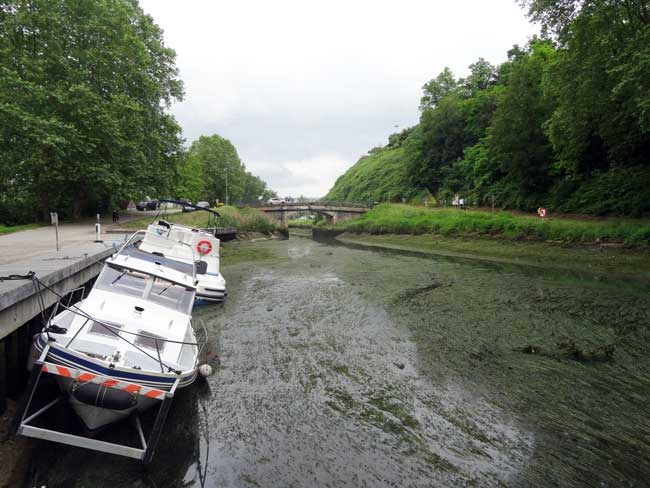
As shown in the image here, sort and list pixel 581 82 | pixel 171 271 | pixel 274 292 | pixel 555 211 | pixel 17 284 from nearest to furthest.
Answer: pixel 17 284 → pixel 171 271 → pixel 274 292 → pixel 581 82 → pixel 555 211

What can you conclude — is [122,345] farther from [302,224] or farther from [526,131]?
[302,224]

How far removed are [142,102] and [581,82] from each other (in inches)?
1456

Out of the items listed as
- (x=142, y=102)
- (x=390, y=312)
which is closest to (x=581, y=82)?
(x=390, y=312)

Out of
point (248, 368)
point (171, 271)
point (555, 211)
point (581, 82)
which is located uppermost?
point (581, 82)

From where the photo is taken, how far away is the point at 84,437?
225 inches

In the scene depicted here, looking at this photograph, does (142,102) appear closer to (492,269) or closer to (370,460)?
(492,269)

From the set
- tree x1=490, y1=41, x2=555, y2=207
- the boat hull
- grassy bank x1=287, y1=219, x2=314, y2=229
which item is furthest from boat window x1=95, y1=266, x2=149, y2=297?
grassy bank x1=287, y1=219, x2=314, y2=229

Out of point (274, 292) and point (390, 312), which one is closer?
point (390, 312)

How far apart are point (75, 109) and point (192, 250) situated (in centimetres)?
2576

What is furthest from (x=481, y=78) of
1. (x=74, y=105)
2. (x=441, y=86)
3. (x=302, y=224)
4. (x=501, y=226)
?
(x=74, y=105)

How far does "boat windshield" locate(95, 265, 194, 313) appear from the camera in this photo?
8672mm

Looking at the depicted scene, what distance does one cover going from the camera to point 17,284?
24.6 ft

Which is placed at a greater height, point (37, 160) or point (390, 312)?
point (37, 160)

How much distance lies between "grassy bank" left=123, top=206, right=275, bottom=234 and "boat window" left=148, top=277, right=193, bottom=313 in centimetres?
2907
